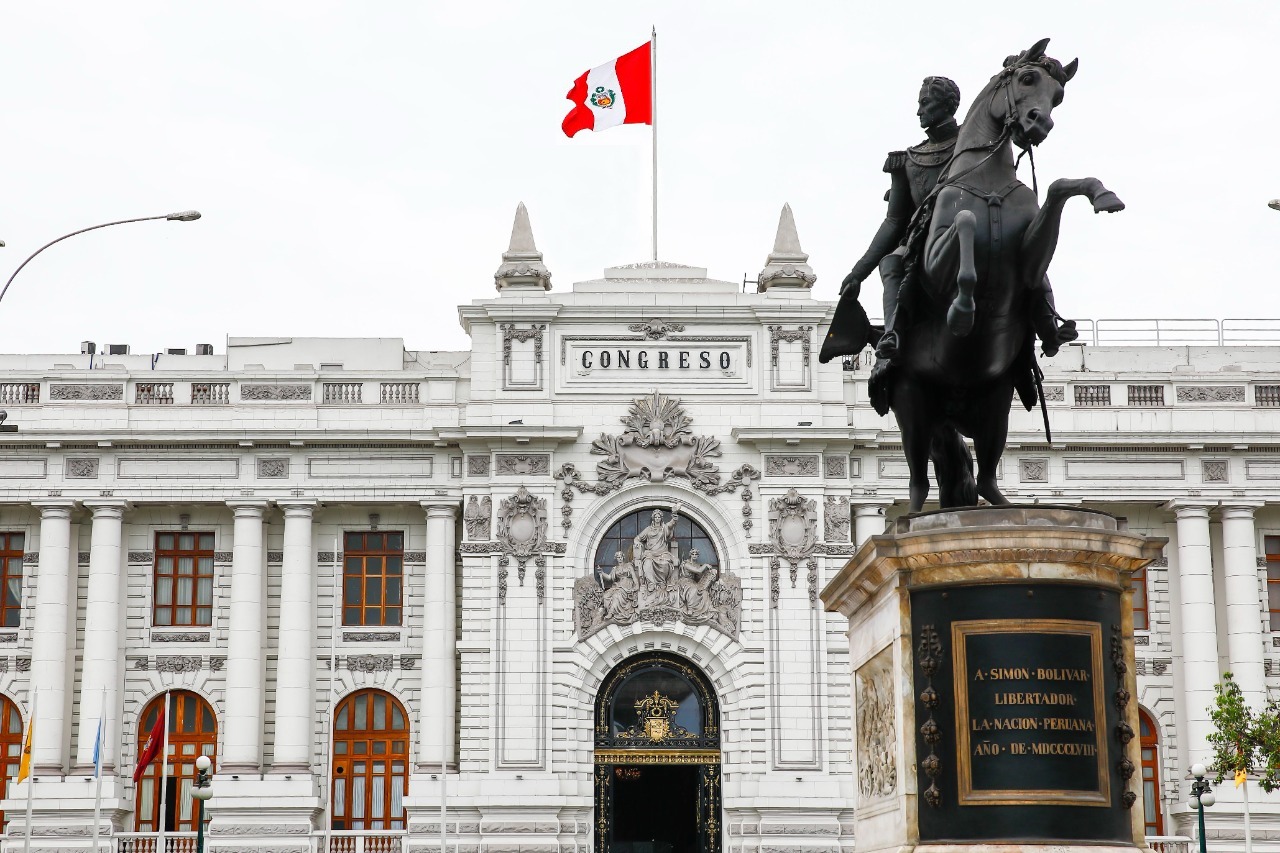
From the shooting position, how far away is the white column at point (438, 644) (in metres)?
43.1

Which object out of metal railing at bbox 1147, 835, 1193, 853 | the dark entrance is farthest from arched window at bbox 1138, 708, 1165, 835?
the dark entrance

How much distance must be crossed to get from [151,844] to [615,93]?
20791 millimetres

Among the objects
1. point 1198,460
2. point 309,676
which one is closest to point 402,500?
point 309,676

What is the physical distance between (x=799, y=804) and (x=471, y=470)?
423 inches

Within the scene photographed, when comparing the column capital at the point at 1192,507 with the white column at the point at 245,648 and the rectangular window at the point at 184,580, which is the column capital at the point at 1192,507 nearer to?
the white column at the point at 245,648

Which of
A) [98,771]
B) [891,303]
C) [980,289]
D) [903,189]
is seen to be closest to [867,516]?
[98,771]

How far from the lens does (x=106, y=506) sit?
145 ft

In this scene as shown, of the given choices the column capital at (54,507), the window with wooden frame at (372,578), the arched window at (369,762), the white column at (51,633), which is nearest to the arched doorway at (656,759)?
the arched window at (369,762)

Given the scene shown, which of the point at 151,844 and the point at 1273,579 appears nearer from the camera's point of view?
the point at 151,844

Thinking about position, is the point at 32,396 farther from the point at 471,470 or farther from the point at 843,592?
the point at 843,592

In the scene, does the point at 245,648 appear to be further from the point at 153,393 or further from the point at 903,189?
the point at 903,189

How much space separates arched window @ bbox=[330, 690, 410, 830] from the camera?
43625mm

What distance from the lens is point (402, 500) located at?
4450cm

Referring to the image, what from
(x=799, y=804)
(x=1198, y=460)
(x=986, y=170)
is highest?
(x=1198, y=460)
